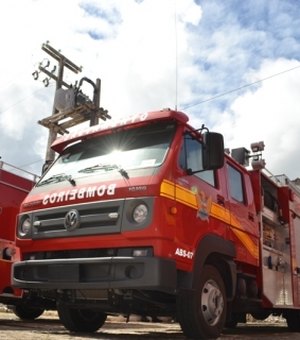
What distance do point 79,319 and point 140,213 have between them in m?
2.47

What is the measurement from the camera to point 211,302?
6.23 metres

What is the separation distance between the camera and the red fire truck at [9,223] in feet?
29.8

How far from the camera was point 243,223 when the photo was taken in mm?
7617

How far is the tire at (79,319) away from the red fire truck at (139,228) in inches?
0.5

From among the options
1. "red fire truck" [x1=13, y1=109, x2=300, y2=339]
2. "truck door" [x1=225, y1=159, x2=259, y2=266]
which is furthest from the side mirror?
"truck door" [x1=225, y1=159, x2=259, y2=266]

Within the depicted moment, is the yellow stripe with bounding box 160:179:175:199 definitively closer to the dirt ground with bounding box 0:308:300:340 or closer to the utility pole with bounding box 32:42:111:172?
the dirt ground with bounding box 0:308:300:340

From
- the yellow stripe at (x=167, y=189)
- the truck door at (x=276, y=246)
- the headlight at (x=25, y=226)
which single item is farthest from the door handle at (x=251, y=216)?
the headlight at (x=25, y=226)

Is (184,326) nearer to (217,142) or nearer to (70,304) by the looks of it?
(70,304)

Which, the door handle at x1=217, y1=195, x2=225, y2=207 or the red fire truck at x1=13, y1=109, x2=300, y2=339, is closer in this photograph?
the red fire truck at x1=13, y1=109, x2=300, y2=339

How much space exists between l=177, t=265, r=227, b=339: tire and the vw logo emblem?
1430 millimetres

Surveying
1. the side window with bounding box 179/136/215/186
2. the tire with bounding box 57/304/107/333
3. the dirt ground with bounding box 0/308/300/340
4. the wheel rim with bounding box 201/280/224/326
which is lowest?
the dirt ground with bounding box 0/308/300/340

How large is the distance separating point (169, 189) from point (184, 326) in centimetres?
159

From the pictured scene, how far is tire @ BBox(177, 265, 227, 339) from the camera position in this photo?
5.84 m

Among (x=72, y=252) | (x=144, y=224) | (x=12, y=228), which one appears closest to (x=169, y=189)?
(x=144, y=224)
